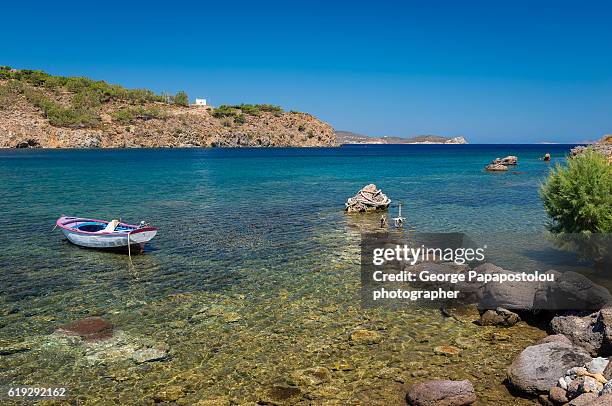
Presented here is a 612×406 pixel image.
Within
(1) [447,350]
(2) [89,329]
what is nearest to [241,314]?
(2) [89,329]

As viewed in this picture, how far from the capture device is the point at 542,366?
35.3ft

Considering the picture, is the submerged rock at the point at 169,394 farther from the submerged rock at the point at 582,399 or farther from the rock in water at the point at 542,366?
the submerged rock at the point at 582,399

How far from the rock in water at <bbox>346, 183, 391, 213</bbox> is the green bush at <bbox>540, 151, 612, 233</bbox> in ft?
62.3

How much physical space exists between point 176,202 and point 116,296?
2736cm

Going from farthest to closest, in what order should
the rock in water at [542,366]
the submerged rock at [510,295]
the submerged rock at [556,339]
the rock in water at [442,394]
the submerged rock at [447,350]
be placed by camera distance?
the submerged rock at [510,295] < the submerged rock at [447,350] < the submerged rock at [556,339] < the rock in water at [542,366] < the rock in water at [442,394]

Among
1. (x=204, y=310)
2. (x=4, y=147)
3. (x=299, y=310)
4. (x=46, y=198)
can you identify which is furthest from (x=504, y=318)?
(x=4, y=147)

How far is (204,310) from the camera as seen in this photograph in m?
16.0

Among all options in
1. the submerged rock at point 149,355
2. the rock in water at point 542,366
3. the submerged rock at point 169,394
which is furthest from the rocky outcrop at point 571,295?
the submerged rock at point 149,355

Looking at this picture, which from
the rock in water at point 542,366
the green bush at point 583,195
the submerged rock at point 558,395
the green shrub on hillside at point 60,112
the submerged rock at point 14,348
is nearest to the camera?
the submerged rock at point 558,395

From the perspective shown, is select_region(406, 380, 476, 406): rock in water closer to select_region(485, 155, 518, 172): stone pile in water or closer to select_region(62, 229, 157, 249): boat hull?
select_region(62, 229, 157, 249): boat hull

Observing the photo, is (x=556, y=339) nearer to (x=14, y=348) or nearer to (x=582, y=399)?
(x=582, y=399)

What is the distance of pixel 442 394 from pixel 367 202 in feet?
93.8

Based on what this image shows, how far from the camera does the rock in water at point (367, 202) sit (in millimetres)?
38156

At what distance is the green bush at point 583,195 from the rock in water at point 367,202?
1900 cm
